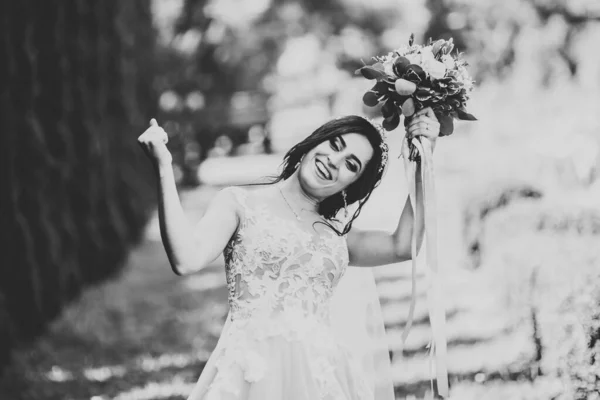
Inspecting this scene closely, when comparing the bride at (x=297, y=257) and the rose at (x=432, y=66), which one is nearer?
the bride at (x=297, y=257)

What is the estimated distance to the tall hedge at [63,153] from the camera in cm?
519

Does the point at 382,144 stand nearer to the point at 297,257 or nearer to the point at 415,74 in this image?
the point at 415,74

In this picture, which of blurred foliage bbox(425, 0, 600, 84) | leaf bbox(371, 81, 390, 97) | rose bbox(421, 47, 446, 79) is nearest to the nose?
leaf bbox(371, 81, 390, 97)

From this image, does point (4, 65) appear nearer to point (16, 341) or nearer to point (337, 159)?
point (16, 341)

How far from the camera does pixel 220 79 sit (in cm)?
1284

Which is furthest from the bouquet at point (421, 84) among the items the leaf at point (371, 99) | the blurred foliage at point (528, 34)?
the blurred foliage at point (528, 34)

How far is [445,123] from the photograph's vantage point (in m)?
2.46

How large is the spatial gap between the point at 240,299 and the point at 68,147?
4.05m

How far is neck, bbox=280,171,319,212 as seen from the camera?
249cm

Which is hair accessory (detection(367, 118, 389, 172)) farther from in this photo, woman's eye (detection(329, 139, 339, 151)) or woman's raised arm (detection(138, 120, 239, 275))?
woman's raised arm (detection(138, 120, 239, 275))

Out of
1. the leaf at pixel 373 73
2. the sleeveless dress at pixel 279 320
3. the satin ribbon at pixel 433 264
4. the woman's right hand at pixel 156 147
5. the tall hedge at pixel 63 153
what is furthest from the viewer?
the tall hedge at pixel 63 153

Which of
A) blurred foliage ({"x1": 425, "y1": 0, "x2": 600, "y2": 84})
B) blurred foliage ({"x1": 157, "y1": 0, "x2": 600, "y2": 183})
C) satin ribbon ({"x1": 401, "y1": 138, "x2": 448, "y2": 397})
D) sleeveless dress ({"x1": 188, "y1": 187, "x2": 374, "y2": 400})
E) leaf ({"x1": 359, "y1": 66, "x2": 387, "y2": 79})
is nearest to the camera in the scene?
sleeveless dress ({"x1": 188, "y1": 187, "x2": 374, "y2": 400})

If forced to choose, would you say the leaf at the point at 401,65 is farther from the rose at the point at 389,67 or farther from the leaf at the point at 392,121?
the leaf at the point at 392,121

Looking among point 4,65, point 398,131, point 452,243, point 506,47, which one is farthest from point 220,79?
point 4,65
